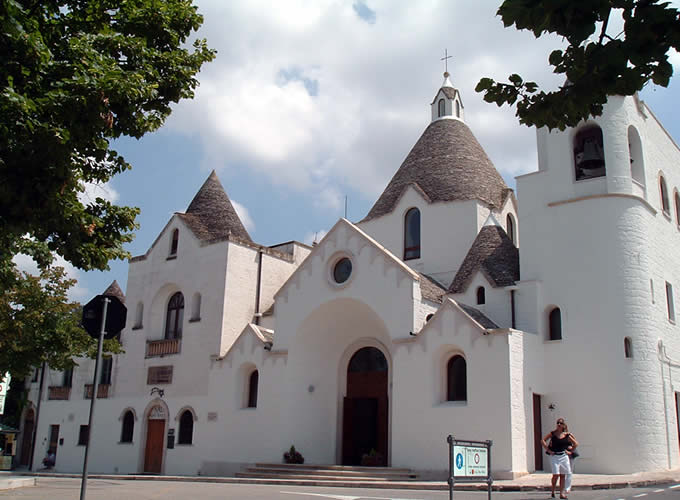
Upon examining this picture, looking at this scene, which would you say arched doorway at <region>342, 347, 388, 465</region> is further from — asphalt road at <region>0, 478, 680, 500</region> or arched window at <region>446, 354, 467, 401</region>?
asphalt road at <region>0, 478, 680, 500</region>

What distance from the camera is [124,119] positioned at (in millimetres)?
10266

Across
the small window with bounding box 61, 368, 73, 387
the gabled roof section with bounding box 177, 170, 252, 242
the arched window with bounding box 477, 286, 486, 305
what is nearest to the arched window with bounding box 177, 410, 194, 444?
the gabled roof section with bounding box 177, 170, 252, 242

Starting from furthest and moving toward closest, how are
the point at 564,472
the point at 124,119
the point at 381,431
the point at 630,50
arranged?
the point at 381,431
the point at 564,472
the point at 124,119
the point at 630,50

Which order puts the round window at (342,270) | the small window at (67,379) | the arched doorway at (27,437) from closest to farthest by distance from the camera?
1. the round window at (342,270)
2. the small window at (67,379)
3. the arched doorway at (27,437)

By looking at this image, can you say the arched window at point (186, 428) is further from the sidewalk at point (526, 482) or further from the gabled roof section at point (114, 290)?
the gabled roof section at point (114, 290)

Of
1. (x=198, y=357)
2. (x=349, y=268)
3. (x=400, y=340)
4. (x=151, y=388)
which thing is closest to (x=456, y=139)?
(x=349, y=268)

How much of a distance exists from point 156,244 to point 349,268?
39.5 ft

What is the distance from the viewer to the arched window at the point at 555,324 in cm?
2078

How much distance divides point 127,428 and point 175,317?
204 inches

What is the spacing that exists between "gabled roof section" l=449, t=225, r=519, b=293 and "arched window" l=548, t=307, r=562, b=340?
157cm

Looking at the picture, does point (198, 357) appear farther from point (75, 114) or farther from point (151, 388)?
point (75, 114)

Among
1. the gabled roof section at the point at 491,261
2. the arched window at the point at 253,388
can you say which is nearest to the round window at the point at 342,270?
the gabled roof section at the point at 491,261

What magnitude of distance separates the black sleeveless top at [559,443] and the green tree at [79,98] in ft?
29.2

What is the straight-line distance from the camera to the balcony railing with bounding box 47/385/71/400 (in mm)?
32281
